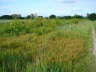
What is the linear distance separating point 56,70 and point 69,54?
80.1 inches

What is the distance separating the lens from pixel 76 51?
18.9 feet

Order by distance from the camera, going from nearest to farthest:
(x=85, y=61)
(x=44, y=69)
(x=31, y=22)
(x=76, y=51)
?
(x=44, y=69), (x=85, y=61), (x=76, y=51), (x=31, y=22)

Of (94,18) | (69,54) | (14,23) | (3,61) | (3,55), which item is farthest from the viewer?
(94,18)

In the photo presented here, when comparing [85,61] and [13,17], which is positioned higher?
[13,17]

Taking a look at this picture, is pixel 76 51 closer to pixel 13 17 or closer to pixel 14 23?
pixel 14 23

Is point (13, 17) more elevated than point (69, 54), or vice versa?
point (13, 17)

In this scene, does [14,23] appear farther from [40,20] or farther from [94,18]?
[94,18]

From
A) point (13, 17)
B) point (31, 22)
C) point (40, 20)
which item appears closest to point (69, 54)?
point (13, 17)

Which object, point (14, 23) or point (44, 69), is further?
point (14, 23)

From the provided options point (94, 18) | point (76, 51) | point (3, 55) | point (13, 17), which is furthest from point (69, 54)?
point (94, 18)

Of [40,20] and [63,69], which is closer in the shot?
Answer: [63,69]

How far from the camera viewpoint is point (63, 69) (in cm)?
347

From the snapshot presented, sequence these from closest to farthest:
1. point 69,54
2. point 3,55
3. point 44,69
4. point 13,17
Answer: point 44,69, point 3,55, point 69,54, point 13,17

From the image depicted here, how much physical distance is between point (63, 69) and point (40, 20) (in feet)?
46.3
